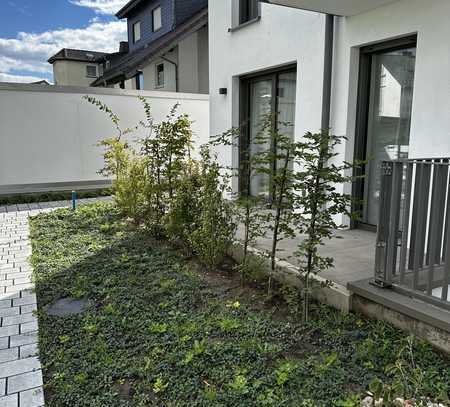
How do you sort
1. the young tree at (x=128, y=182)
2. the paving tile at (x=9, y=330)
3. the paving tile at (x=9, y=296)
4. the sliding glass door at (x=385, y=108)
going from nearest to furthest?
the paving tile at (x=9, y=330)
the paving tile at (x=9, y=296)
the sliding glass door at (x=385, y=108)
the young tree at (x=128, y=182)

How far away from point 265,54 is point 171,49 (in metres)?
7.72

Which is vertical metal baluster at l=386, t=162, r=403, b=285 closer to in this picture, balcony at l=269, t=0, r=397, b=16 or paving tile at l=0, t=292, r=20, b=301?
balcony at l=269, t=0, r=397, b=16

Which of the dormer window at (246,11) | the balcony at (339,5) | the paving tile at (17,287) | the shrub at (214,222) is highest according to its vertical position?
the dormer window at (246,11)

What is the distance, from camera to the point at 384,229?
291cm

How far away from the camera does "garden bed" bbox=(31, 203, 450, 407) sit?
2271 millimetres

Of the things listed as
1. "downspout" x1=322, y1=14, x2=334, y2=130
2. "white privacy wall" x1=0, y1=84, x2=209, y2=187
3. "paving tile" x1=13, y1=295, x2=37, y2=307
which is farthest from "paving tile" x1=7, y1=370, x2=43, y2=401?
"white privacy wall" x1=0, y1=84, x2=209, y2=187

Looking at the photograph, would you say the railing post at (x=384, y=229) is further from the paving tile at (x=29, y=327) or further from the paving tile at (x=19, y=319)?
the paving tile at (x=19, y=319)

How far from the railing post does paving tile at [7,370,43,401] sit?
A: 2.38 m

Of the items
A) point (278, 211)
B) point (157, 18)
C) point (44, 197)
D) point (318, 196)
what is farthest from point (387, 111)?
point (157, 18)

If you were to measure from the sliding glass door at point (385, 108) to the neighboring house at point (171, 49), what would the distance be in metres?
9.07

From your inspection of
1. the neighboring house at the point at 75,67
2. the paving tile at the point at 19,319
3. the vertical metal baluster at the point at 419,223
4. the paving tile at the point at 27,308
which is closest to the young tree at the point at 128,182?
the paving tile at the point at 27,308

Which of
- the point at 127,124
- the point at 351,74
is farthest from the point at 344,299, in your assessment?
the point at 127,124

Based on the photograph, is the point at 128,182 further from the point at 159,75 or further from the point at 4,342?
the point at 159,75

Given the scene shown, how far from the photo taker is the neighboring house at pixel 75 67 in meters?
27.3
